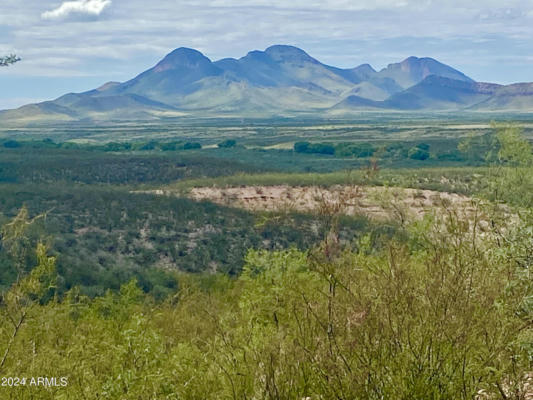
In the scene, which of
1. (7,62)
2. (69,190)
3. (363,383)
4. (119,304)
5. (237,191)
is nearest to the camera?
(363,383)

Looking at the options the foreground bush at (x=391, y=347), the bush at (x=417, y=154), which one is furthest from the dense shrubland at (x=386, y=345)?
the bush at (x=417, y=154)

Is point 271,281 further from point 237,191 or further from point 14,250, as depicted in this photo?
point 237,191

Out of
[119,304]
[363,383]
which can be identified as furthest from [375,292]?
[119,304]

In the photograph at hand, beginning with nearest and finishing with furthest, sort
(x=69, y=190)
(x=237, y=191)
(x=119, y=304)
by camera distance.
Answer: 1. (x=119, y=304)
2. (x=69, y=190)
3. (x=237, y=191)

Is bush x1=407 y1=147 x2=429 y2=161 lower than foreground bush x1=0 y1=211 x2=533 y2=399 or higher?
lower

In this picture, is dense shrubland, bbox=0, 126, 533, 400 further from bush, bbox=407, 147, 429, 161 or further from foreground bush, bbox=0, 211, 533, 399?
bush, bbox=407, 147, 429, 161

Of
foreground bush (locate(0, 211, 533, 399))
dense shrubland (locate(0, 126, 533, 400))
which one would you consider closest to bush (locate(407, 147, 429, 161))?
dense shrubland (locate(0, 126, 533, 400))

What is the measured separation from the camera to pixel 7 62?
41344 mm

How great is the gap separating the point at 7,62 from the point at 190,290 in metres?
19.0

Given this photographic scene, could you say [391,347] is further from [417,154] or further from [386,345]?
[417,154]

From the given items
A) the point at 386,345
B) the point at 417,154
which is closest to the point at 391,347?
the point at 386,345

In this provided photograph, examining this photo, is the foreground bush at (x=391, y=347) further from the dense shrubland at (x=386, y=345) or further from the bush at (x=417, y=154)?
the bush at (x=417, y=154)

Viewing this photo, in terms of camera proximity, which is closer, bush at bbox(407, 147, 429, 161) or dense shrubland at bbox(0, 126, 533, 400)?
dense shrubland at bbox(0, 126, 533, 400)

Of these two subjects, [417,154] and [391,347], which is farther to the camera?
[417,154]
